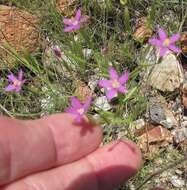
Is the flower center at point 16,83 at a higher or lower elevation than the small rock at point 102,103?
higher

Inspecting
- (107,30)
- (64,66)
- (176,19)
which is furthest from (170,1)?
(64,66)

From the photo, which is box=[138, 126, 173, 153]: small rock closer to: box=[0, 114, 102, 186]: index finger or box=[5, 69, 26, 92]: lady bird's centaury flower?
box=[0, 114, 102, 186]: index finger

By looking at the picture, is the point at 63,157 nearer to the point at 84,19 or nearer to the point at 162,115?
the point at 162,115

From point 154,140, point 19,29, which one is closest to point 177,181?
point 154,140

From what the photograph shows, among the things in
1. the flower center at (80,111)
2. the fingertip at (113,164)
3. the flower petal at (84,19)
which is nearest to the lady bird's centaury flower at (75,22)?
the flower petal at (84,19)

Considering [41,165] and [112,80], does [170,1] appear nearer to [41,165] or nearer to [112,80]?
[112,80]

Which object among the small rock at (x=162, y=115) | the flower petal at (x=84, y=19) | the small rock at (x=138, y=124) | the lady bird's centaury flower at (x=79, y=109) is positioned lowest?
the small rock at (x=138, y=124)

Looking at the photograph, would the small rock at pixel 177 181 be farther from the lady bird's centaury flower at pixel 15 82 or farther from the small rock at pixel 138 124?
the lady bird's centaury flower at pixel 15 82
